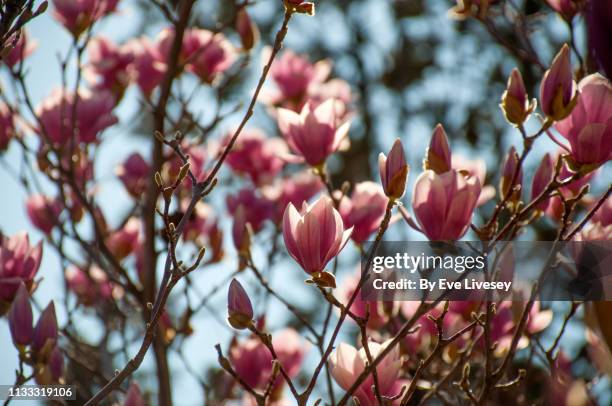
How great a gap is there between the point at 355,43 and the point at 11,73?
7.44 feet

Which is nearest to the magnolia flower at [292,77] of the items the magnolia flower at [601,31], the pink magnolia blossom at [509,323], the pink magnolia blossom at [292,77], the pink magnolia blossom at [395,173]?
the pink magnolia blossom at [292,77]

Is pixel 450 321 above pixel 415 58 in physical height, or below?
below

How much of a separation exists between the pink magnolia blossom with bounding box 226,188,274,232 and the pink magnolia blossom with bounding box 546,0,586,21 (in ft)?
2.51

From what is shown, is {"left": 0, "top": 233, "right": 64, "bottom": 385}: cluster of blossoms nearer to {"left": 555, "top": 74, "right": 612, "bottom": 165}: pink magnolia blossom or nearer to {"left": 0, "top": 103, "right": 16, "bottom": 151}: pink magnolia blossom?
{"left": 0, "top": 103, "right": 16, "bottom": 151}: pink magnolia blossom

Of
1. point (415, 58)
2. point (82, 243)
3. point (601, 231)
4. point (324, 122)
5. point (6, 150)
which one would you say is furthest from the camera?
point (415, 58)

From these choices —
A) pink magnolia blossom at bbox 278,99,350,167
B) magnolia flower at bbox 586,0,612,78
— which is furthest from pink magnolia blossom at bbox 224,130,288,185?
magnolia flower at bbox 586,0,612,78

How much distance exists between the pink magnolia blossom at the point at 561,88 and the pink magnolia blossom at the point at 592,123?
0.07 ft

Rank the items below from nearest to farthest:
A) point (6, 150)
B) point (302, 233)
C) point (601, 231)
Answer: point (302, 233), point (601, 231), point (6, 150)

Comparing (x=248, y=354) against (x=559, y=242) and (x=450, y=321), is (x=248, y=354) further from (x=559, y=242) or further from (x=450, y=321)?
(x=559, y=242)

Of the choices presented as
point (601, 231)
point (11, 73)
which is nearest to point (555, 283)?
point (601, 231)

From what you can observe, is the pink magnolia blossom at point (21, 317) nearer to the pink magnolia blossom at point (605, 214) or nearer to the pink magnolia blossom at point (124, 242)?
the pink magnolia blossom at point (124, 242)

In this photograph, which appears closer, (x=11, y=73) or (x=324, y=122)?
(x=324, y=122)

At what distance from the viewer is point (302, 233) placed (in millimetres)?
921

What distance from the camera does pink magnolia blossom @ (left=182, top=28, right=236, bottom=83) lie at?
66.7 inches
